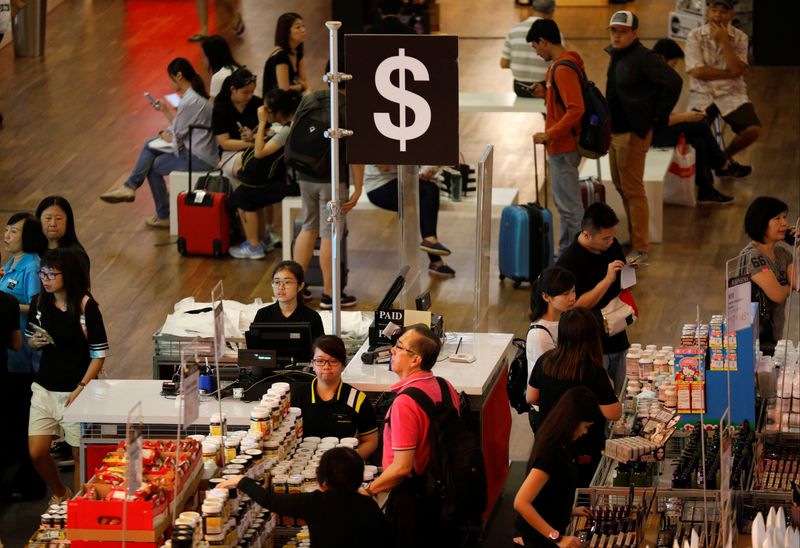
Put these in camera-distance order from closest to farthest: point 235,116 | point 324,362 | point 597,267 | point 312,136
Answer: point 324,362
point 597,267
point 312,136
point 235,116

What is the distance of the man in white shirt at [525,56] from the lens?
12.1 m

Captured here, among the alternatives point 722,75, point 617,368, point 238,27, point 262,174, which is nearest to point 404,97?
point 617,368

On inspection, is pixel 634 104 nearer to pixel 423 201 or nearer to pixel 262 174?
pixel 423 201

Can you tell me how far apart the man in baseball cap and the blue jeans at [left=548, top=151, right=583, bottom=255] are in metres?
0.65

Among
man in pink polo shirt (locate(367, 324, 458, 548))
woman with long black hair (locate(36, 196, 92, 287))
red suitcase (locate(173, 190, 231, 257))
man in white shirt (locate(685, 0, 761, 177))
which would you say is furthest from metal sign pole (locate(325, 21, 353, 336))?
man in white shirt (locate(685, 0, 761, 177))

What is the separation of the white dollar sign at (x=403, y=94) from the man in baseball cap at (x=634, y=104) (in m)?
3.90

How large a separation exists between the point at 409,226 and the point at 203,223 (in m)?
3.01

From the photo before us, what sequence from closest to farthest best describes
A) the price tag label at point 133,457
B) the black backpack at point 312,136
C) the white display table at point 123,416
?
the price tag label at point 133,457 → the white display table at point 123,416 → the black backpack at point 312,136

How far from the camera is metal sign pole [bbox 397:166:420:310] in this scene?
8.34 meters

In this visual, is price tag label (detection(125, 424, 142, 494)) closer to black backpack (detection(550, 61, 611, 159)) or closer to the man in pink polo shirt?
the man in pink polo shirt

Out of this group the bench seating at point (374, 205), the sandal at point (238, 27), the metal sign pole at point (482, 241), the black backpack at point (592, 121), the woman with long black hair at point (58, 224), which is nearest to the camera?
the metal sign pole at point (482, 241)

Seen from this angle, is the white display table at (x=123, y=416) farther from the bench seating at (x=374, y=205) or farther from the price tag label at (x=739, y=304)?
the bench seating at (x=374, y=205)

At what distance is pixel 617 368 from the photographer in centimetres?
789

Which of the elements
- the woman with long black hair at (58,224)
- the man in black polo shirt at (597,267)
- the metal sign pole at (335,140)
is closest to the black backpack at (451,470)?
the metal sign pole at (335,140)
